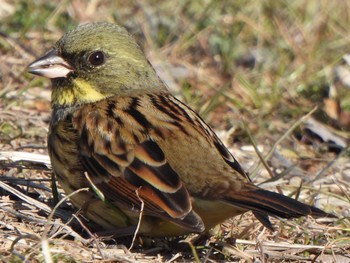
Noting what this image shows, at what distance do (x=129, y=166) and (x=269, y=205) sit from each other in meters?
0.70

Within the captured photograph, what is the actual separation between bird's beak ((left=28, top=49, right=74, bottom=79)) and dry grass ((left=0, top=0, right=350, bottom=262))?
0.55 meters

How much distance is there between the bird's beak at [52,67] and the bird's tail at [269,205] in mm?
1255

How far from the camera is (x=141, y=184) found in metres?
4.25

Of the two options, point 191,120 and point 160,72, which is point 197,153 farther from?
point 160,72

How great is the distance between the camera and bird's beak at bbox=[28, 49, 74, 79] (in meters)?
4.88

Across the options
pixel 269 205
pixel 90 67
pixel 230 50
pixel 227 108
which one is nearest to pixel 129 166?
pixel 269 205

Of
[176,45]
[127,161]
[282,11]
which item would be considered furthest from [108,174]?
[282,11]

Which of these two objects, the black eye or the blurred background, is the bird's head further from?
the blurred background

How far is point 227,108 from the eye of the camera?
270 inches

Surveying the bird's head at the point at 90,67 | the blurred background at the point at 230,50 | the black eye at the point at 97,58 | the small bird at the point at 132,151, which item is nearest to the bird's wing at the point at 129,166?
the small bird at the point at 132,151

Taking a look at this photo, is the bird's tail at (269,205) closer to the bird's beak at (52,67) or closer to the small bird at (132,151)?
the small bird at (132,151)

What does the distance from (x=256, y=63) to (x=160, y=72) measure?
2.95 ft

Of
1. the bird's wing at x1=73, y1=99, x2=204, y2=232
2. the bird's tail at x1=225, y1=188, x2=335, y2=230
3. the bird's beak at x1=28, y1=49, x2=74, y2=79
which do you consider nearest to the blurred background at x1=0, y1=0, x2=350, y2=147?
the bird's beak at x1=28, y1=49, x2=74, y2=79

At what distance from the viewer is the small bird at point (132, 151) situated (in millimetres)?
4157
